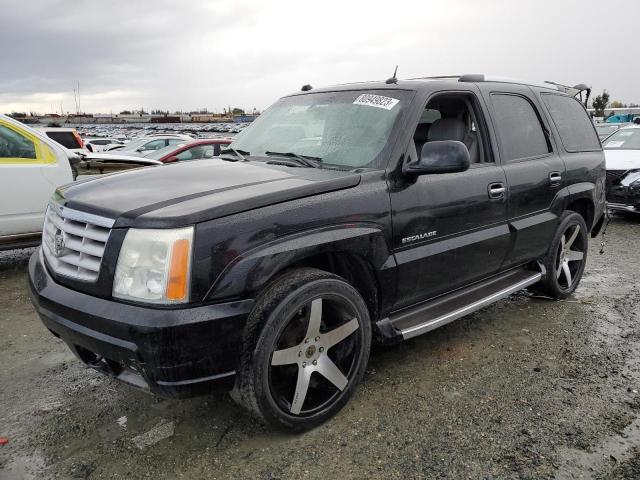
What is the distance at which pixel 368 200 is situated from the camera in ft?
9.29

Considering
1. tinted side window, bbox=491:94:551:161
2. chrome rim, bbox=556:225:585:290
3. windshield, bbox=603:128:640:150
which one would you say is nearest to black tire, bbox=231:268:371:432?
tinted side window, bbox=491:94:551:161

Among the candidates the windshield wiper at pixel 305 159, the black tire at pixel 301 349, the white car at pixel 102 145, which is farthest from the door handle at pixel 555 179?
the white car at pixel 102 145

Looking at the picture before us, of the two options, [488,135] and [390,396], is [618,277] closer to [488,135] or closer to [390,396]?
[488,135]

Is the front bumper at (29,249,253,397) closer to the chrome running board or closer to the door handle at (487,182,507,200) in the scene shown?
the chrome running board

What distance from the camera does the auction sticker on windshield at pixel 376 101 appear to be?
329cm

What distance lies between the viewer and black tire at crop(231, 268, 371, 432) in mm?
2393

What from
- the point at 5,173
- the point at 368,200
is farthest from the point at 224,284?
the point at 5,173

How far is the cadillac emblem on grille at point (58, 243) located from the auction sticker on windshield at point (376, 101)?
198cm

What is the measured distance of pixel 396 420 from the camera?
9.23 feet

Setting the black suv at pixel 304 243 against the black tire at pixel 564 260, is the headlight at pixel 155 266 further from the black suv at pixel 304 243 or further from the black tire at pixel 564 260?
the black tire at pixel 564 260

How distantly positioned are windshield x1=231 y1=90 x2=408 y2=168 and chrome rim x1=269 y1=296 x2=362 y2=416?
93 centimetres

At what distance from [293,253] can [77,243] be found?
108 centimetres

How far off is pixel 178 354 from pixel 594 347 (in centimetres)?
310

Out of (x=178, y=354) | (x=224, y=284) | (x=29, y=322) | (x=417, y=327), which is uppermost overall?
(x=224, y=284)
